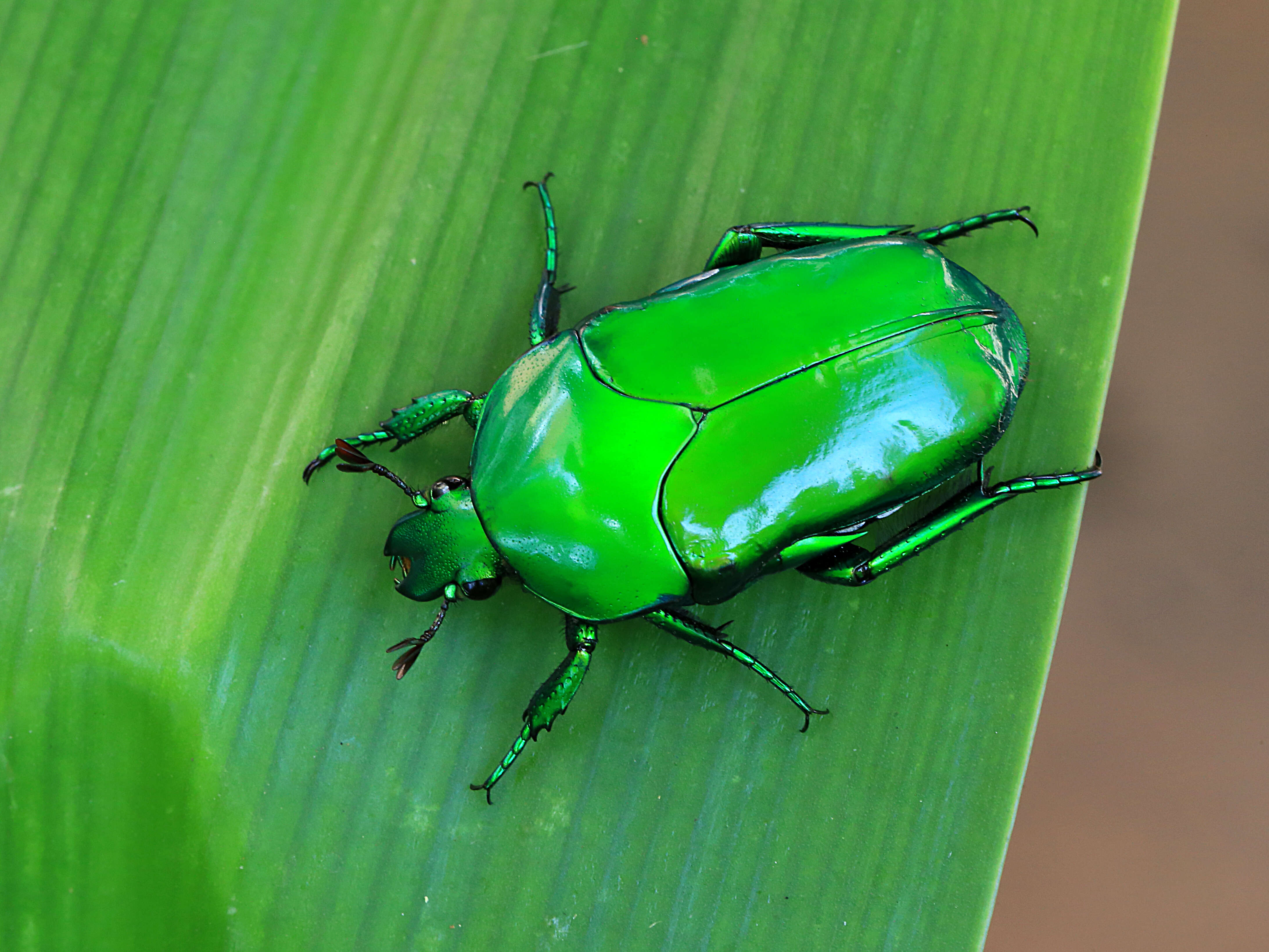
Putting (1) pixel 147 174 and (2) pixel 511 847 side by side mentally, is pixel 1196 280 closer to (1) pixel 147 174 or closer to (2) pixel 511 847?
(2) pixel 511 847

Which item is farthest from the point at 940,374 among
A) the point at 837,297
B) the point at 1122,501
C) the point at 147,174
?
the point at 147,174

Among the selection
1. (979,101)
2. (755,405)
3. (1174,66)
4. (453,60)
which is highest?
(1174,66)

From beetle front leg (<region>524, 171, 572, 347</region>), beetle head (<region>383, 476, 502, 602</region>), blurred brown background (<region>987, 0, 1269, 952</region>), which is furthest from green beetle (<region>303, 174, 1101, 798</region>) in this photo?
blurred brown background (<region>987, 0, 1269, 952</region>)

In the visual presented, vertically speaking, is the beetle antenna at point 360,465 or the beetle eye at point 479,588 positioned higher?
the beetle antenna at point 360,465

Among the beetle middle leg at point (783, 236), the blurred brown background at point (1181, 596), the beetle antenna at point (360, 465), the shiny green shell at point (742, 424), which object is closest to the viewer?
the shiny green shell at point (742, 424)

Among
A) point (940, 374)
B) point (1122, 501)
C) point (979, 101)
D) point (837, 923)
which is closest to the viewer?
point (940, 374)

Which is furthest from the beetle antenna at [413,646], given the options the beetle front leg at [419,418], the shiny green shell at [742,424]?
the beetle front leg at [419,418]

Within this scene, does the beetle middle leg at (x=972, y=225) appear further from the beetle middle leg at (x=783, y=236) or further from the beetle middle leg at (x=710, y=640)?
the beetle middle leg at (x=710, y=640)

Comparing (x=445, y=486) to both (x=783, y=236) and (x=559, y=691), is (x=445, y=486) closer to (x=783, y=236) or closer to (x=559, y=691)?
(x=559, y=691)
